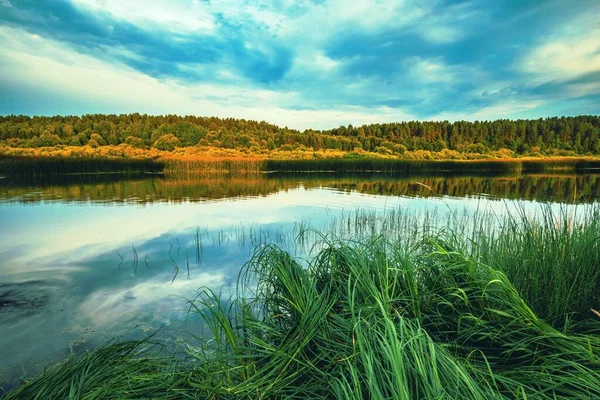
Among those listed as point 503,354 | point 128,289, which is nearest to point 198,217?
point 128,289

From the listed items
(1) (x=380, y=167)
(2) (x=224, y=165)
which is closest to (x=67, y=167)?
(2) (x=224, y=165)

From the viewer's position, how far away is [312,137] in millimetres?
81688

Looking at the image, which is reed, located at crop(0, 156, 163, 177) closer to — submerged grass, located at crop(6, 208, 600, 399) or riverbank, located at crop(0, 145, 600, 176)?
riverbank, located at crop(0, 145, 600, 176)

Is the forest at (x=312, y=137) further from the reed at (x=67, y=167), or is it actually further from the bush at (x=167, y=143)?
the reed at (x=67, y=167)

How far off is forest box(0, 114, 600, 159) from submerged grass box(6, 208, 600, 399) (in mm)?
66210

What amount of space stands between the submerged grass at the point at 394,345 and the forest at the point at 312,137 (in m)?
66.2

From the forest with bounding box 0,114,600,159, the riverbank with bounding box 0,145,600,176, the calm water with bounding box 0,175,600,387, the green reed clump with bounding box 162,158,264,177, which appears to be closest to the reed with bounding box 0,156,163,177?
the riverbank with bounding box 0,145,600,176

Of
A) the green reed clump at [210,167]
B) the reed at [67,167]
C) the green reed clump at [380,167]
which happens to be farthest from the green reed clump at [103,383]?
the green reed clump at [380,167]

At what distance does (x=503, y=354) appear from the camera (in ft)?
7.82

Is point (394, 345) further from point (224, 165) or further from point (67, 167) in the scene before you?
point (224, 165)

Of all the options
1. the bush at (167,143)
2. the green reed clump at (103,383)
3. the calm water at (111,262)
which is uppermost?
the bush at (167,143)

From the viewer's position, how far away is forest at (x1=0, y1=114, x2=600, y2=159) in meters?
63.8

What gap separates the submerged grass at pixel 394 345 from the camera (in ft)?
5.88

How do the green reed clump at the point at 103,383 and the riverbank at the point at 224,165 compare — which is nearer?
the green reed clump at the point at 103,383
